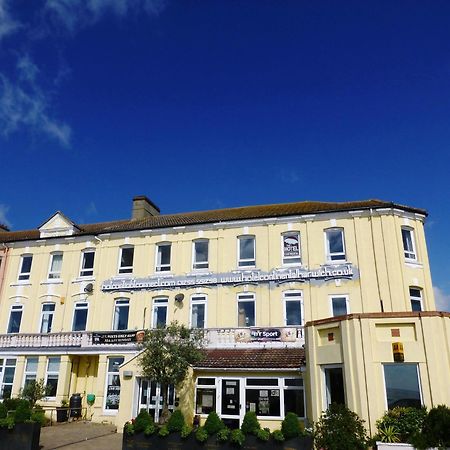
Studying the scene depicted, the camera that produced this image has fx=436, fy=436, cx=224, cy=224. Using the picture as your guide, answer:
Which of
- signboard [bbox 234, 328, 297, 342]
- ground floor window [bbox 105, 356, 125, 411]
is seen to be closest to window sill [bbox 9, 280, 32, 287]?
ground floor window [bbox 105, 356, 125, 411]

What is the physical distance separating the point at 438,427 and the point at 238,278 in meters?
12.4

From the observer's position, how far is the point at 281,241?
74.2 ft

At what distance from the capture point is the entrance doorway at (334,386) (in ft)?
44.2

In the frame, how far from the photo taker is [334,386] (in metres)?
13.7

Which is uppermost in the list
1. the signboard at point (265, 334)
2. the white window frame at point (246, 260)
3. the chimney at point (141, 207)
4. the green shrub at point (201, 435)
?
the chimney at point (141, 207)

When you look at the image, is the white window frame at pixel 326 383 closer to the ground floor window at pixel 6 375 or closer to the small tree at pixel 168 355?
the small tree at pixel 168 355

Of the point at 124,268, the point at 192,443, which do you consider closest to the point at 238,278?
the point at 124,268

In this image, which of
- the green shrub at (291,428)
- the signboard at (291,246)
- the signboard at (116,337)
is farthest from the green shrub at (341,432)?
the signboard at (116,337)

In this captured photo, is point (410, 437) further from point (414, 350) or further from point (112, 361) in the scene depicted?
point (112, 361)

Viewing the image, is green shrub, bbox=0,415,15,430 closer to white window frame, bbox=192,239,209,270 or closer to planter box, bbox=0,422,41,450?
planter box, bbox=0,422,41,450

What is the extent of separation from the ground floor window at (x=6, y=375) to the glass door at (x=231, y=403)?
1248 cm

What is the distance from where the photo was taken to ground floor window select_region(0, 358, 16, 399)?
23641 millimetres

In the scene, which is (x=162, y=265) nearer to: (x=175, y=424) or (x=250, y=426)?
(x=175, y=424)

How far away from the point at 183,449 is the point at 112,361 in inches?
428
